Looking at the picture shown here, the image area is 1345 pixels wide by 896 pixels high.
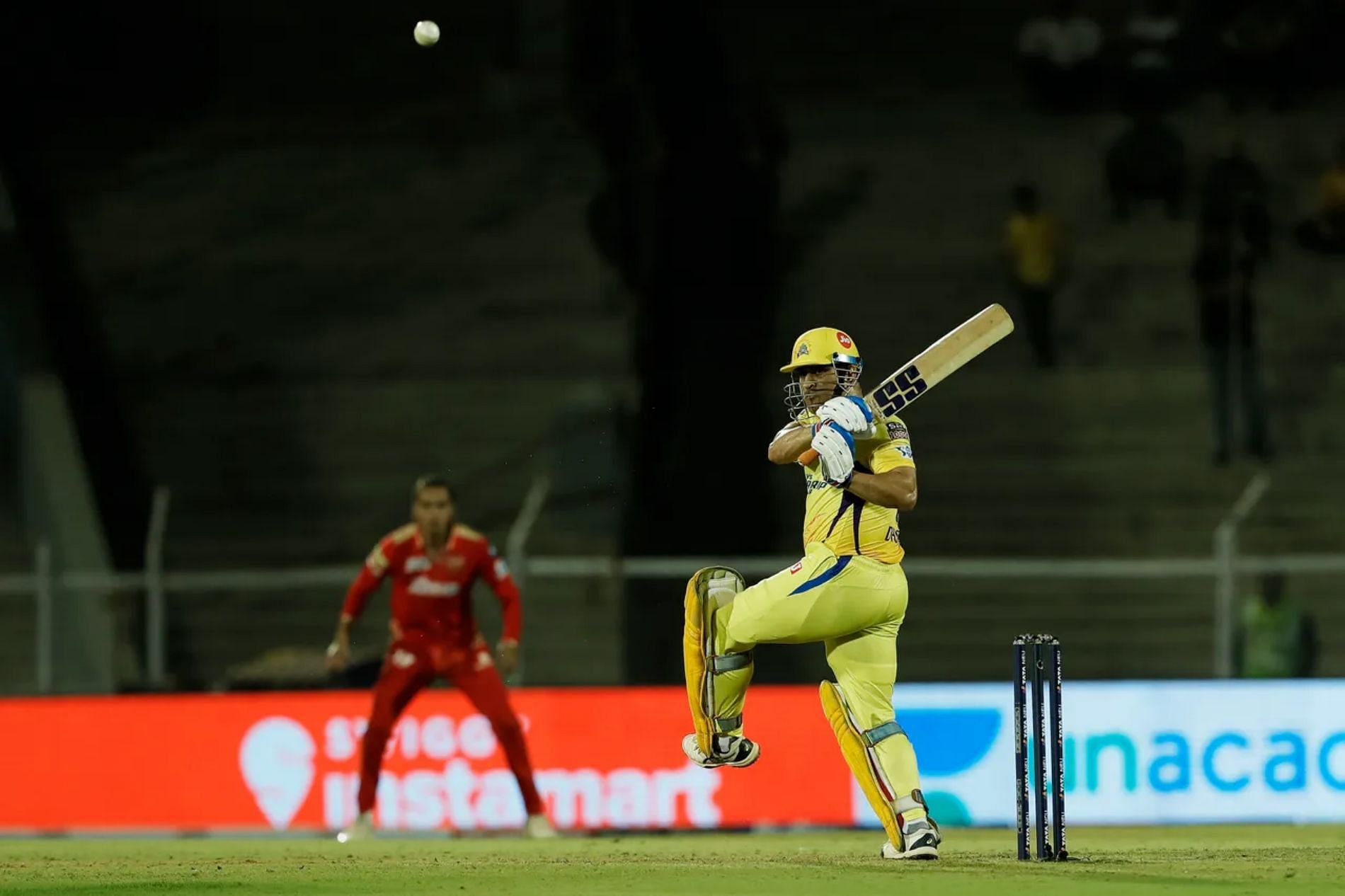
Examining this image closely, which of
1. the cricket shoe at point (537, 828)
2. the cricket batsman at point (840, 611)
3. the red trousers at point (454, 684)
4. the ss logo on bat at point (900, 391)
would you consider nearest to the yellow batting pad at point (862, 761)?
the cricket batsman at point (840, 611)

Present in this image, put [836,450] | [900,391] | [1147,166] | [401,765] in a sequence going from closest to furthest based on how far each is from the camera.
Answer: [836,450] → [900,391] → [401,765] → [1147,166]

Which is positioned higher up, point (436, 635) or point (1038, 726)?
point (436, 635)

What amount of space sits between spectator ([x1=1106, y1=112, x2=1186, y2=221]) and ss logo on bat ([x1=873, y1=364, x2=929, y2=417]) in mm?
7499

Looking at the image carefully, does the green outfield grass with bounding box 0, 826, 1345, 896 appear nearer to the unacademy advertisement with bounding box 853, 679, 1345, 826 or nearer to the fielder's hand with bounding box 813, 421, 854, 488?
the unacademy advertisement with bounding box 853, 679, 1345, 826

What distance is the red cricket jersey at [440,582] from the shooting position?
9328mm

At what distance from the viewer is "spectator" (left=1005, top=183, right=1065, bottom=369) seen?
14.1 m

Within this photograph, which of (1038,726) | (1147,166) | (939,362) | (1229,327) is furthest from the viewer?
(1147,166)

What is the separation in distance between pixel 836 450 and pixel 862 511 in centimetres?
37

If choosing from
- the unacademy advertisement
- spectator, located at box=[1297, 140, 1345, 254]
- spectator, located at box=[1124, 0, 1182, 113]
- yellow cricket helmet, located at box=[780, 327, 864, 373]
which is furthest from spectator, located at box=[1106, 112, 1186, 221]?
yellow cricket helmet, located at box=[780, 327, 864, 373]

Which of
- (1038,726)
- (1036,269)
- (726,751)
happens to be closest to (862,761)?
(726,751)

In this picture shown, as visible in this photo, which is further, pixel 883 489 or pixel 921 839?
pixel 921 839

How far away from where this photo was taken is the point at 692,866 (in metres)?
7.45

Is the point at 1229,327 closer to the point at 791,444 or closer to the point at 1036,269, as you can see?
the point at 1036,269

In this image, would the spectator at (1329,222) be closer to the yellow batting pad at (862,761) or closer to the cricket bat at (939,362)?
the cricket bat at (939,362)
